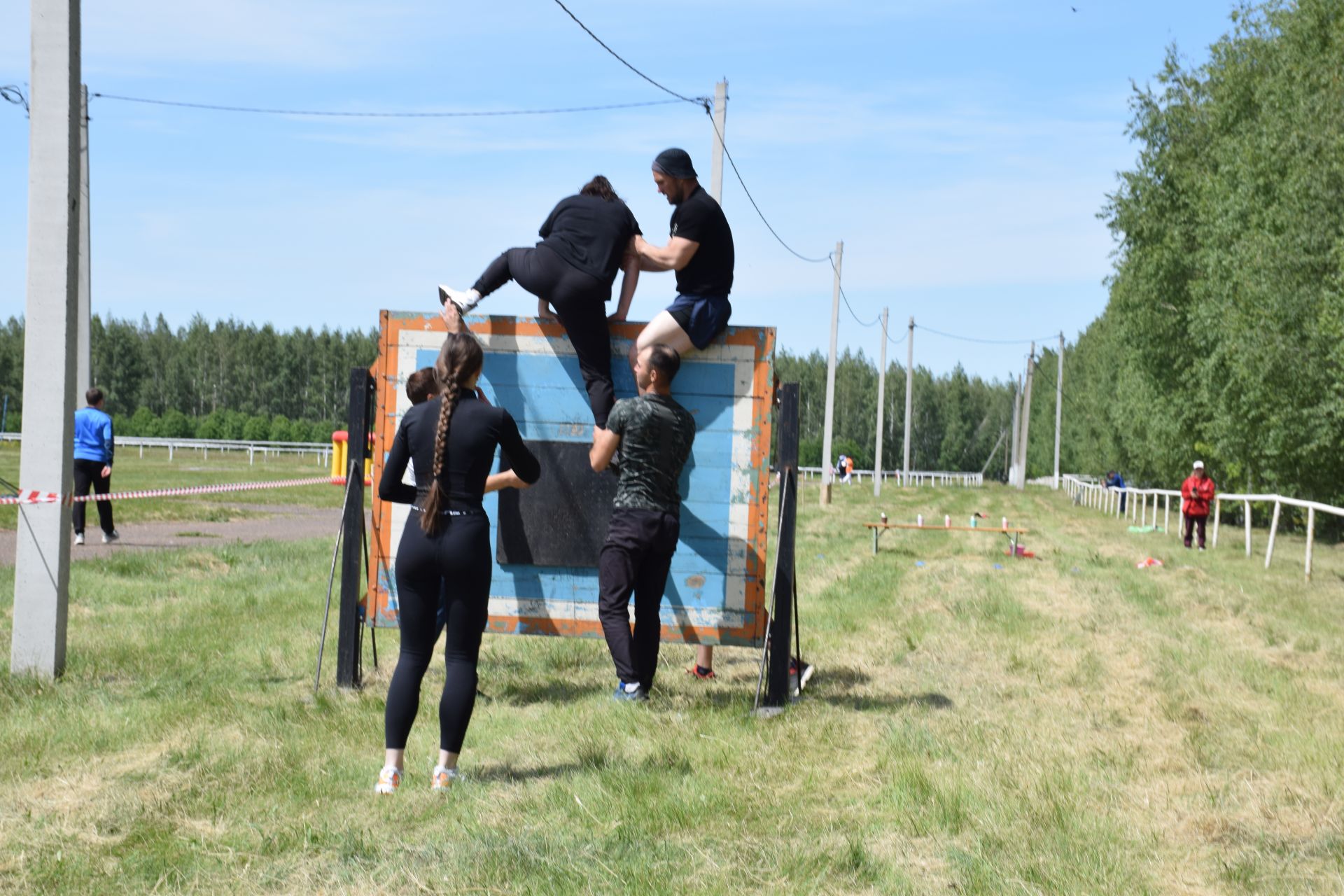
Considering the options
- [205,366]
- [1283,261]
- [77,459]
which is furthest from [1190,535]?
[205,366]

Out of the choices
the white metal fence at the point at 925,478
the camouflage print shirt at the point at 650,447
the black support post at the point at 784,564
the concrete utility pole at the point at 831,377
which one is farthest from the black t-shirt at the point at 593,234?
the white metal fence at the point at 925,478

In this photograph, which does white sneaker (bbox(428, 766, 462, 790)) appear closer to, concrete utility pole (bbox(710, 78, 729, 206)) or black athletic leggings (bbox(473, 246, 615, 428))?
black athletic leggings (bbox(473, 246, 615, 428))

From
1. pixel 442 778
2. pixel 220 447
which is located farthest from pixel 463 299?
pixel 220 447

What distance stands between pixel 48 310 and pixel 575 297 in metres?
2.94

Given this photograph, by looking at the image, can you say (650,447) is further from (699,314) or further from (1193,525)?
(1193,525)

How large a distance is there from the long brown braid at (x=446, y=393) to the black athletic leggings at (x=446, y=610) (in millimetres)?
74

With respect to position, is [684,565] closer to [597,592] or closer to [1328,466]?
[597,592]

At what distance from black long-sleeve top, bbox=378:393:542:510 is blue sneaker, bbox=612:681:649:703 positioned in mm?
2055

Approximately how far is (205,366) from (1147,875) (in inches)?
5659

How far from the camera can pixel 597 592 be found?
7.86m

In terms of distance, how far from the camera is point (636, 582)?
24.0ft

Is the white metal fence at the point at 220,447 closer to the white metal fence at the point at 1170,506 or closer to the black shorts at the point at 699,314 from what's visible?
the white metal fence at the point at 1170,506

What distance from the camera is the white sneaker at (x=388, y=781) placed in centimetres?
545

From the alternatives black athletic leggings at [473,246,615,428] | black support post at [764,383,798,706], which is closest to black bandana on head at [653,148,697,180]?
black athletic leggings at [473,246,615,428]
